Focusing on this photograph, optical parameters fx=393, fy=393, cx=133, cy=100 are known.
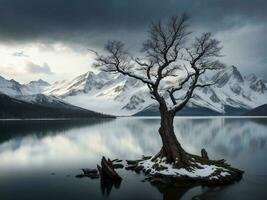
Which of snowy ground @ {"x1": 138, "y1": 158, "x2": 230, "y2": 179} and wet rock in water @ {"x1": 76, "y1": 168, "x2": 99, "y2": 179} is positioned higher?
snowy ground @ {"x1": 138, "y1": 158, "x2": 230, "y2": 179}

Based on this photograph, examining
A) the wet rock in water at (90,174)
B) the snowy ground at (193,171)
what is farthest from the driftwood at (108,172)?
the snowy ground at (193,171)

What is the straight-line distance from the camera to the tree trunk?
51250mm

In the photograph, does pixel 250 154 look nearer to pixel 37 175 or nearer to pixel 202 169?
pixel 202 169

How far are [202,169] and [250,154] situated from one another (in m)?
31.2

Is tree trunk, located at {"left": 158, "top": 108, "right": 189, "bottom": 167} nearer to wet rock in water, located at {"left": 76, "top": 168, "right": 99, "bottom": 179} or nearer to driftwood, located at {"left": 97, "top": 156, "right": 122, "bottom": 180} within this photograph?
driftwood, located at {"left": 97, "top": 156, "right": 122, "bottom": 180}

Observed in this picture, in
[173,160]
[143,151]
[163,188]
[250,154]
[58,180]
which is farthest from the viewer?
[143,151]

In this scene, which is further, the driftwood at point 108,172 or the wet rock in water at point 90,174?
the wet rock in water at point 90,174

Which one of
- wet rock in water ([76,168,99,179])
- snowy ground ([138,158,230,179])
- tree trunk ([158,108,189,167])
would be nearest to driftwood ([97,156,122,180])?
wet rock in water ([76,168,99,179])

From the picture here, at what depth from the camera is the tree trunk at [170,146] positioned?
5125 cm

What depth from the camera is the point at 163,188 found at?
4334cm

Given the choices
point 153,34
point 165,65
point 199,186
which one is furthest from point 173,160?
point 153,34

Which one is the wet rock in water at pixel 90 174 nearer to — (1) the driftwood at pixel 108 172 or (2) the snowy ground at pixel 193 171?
(1) the driftwood at pixel 108 172

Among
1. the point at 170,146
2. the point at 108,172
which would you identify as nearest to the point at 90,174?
the point at 108,172

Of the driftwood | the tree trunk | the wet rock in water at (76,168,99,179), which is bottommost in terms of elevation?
the wet rock in water at (76,168,99,179)
